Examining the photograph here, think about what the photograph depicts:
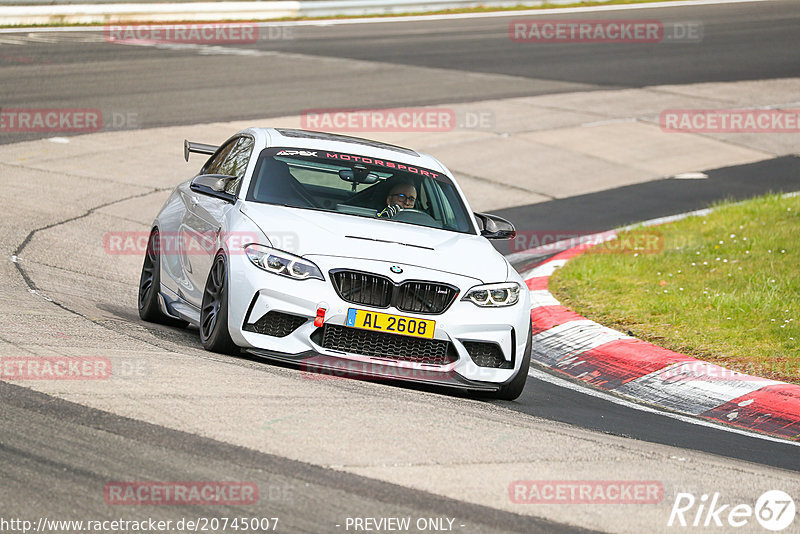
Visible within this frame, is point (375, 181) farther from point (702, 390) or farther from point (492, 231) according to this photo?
point (702, 390)

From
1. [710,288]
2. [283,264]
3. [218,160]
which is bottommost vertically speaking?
[710,288]

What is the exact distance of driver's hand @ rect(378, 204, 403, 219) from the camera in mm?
8312

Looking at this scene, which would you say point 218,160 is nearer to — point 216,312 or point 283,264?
point 216,312

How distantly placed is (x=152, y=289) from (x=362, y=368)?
2.47m

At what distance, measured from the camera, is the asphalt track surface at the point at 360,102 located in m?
4.83

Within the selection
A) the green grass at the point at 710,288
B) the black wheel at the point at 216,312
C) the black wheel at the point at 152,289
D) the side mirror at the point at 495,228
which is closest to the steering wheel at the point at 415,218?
the side mirror at the point at 495,228

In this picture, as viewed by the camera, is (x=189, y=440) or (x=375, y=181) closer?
(x=189, y=440)

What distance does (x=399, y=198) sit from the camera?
8453 millimetres

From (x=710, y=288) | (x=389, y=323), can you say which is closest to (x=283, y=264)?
(x=389, y=323)

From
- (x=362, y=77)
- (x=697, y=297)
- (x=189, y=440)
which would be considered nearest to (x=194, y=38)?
(x=362, y=77)

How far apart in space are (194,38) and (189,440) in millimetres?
23865

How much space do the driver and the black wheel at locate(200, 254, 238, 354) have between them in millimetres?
1425

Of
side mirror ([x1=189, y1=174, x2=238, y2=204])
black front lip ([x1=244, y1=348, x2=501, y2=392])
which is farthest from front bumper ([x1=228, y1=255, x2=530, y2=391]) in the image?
side mirror ([x1=189, y1=174, x2=238, y2=204])

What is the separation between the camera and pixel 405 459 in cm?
533
